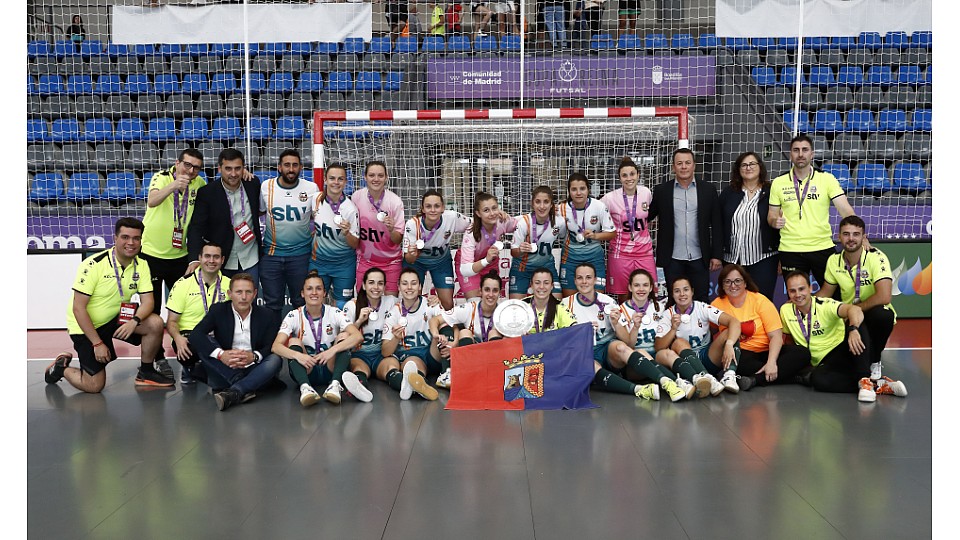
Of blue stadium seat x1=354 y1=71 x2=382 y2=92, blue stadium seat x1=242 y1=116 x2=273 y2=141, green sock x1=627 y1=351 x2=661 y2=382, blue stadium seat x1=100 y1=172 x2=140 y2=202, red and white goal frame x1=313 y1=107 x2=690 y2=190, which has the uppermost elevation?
blue stadium seat x1=354 y1=71 x2=382 y2=92

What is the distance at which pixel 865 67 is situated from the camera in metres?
10.9

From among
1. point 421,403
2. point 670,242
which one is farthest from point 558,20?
point 421,403

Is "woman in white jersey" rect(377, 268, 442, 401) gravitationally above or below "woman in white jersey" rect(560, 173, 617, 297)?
below

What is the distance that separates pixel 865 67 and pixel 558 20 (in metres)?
4.99

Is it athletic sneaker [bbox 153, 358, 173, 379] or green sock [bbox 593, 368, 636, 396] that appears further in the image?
athletic sneaker [bbox 153, 358, 173, 379]

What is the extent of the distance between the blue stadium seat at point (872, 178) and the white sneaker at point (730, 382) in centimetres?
656

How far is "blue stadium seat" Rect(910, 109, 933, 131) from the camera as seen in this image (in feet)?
35.1

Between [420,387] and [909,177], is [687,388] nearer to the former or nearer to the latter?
[420,387]

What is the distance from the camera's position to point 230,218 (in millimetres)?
5605

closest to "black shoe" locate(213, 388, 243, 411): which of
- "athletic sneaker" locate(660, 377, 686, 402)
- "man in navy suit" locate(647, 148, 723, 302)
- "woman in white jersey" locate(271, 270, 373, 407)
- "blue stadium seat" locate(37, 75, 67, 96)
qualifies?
"woman in white jersey" locate(271, 270, 373, 407)

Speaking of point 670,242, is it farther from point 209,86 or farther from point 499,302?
point 209,86

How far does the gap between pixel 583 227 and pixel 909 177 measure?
6.98m

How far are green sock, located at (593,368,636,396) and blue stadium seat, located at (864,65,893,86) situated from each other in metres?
8.65

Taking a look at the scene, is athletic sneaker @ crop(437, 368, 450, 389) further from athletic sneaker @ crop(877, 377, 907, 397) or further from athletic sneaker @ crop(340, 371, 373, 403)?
athletic sneaker @ crop(877, 377, 907, 397)
